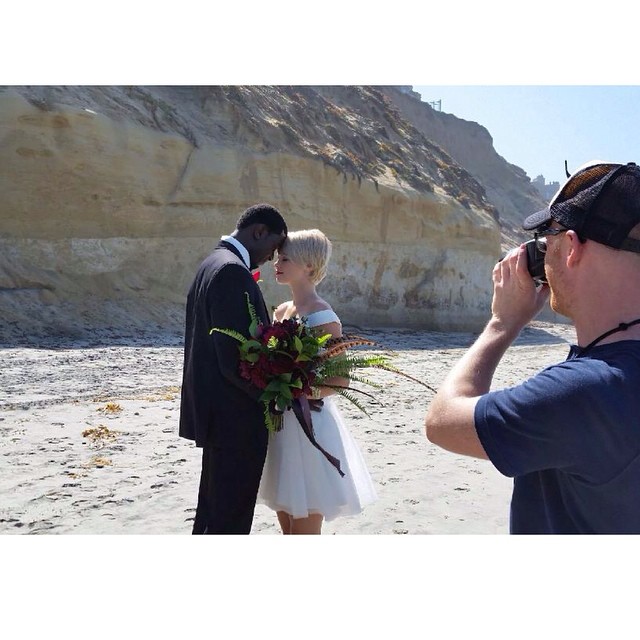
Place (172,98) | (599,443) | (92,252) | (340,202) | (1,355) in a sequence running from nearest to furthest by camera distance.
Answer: (599,443) → (1,355) → (92,252) → (172,98) → (340,202)

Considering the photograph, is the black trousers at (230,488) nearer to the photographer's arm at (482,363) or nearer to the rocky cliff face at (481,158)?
the photographer's arm at (482,363)

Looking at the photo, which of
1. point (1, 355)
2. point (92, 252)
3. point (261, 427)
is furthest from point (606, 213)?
point (92, 252)

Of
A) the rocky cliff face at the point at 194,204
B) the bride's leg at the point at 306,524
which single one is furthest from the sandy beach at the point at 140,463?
the rocky cliff face at the point at 194,204

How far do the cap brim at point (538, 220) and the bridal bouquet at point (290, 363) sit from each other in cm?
145

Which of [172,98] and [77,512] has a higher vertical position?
[172,98]

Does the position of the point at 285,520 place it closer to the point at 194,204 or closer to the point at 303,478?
the point at 303,478

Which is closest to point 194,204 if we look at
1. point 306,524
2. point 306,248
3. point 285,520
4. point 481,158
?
point 306,248

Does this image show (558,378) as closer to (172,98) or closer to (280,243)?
(280,243)

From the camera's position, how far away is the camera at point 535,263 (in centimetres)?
157

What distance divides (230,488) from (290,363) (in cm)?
64

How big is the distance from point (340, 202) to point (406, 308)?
186 inches

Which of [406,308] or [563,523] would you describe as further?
[406,308]

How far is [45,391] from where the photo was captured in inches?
401

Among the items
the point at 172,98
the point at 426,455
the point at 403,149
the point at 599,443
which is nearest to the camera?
the point at 599,443
